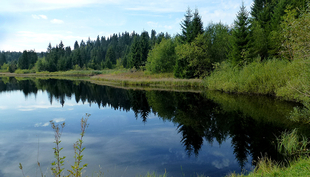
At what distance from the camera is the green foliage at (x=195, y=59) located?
107 ft

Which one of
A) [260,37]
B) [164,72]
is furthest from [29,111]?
[260,37]

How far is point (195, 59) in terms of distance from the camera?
32312 millimetres

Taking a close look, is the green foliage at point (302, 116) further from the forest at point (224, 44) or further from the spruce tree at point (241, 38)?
the spruce tree at point (241, 38)

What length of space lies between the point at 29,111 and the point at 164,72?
2968 centimetres

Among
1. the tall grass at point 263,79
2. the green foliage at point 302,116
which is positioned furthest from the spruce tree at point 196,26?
the green foliage at point 302,116

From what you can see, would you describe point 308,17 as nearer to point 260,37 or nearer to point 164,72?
point 260,37

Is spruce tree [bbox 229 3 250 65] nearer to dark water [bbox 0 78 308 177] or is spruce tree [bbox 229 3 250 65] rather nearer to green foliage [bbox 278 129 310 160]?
dark water [bbox 0 78 308 177]

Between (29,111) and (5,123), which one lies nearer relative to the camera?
(5,123)

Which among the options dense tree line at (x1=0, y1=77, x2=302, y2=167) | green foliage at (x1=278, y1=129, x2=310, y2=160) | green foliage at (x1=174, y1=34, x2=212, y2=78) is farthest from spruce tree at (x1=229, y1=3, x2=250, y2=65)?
green foliage at (x1=278, y1=129, x2=310, y2=160)

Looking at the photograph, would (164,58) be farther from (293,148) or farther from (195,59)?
(293,148)

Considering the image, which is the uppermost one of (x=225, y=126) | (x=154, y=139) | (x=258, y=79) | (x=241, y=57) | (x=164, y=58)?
(x=164, y=58)

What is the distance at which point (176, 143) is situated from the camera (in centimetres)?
900

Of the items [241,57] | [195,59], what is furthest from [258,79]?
[195,59]

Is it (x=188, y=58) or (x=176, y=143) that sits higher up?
(x=188, y=58)
